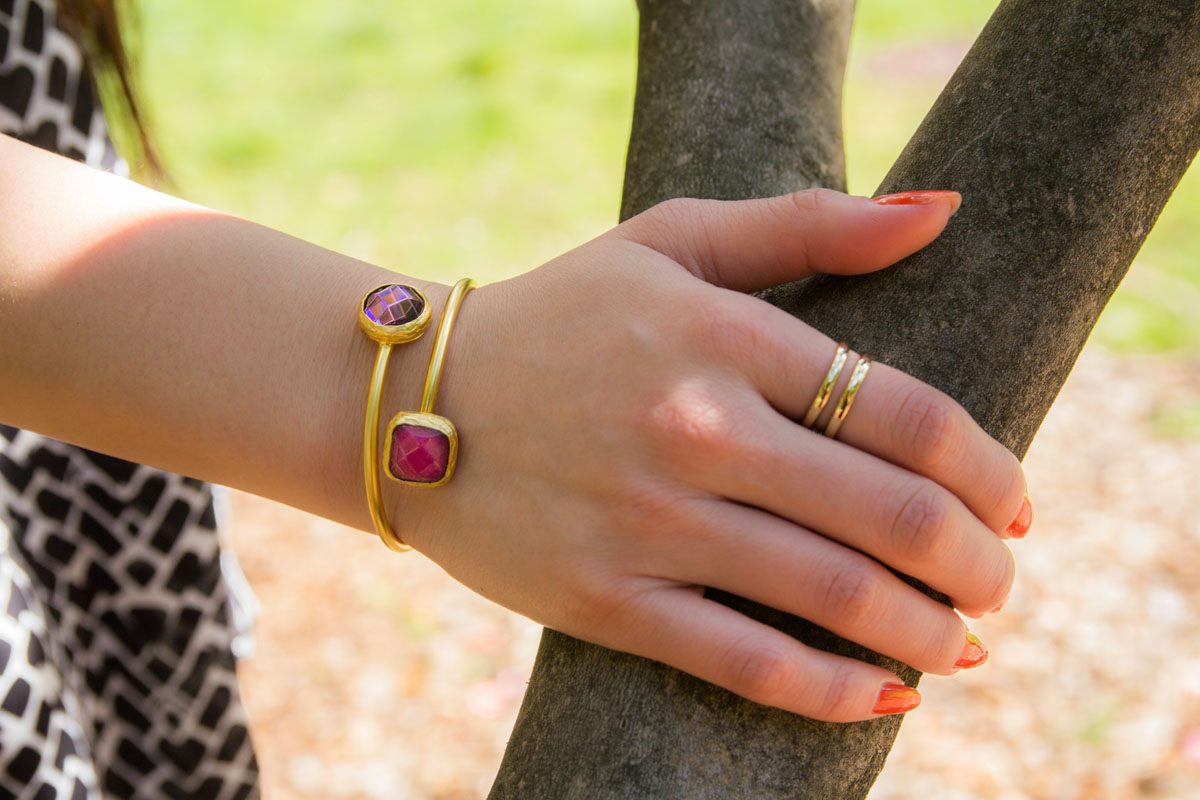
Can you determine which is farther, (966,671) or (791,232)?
(966,671)

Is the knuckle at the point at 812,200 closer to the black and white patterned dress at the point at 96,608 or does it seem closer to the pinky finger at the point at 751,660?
the pinky finger at the point at 751,660

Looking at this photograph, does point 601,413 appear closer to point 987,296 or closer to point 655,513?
point 655,513

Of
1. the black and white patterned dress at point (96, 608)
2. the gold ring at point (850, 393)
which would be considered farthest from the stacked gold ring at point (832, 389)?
the black and white patterned dress at point (96, 608)

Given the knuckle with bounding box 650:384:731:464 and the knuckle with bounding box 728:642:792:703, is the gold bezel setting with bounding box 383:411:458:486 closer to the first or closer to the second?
the knuckle with bounding box 650:384:731:464

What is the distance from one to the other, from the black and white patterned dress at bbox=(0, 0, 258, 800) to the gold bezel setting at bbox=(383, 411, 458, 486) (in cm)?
87

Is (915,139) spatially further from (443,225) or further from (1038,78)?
(443,225)

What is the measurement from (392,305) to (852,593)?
607mm

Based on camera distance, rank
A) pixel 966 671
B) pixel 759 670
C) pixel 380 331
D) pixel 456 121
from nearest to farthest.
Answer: pixel 759 670, pixel 380 331, pixel 966 671, pixel 456 121

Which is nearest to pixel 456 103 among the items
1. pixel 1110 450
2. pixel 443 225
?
pixel 443 225

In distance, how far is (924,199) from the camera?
1.08 m

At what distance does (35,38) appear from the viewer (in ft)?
5.41

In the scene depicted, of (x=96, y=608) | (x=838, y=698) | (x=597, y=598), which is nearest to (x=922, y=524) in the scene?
(x=838, y=698)

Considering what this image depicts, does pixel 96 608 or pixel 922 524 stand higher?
pixel 922 524

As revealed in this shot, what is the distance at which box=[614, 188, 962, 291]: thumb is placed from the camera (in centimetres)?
107
